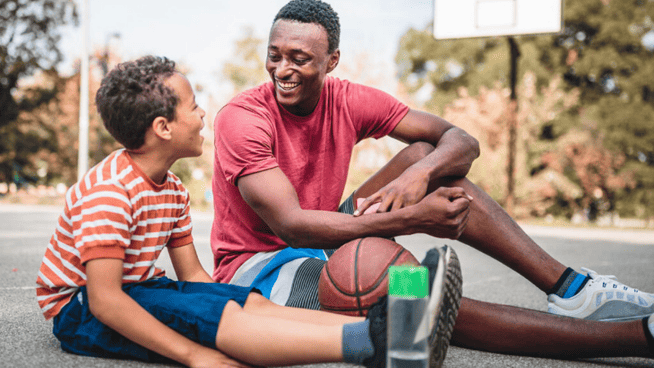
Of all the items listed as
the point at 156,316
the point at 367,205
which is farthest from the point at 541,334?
the point at 156,316

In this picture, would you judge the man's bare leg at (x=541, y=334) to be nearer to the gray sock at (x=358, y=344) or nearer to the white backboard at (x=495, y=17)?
the gray sock at (x=358, y=344)

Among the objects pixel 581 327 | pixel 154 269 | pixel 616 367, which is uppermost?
pixel 154 269

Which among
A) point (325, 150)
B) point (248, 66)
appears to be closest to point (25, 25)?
point (248, 66)

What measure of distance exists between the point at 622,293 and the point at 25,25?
93.0 feet

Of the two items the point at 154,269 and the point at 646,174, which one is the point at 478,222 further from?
the point at 646,174

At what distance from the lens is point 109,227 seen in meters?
1.91

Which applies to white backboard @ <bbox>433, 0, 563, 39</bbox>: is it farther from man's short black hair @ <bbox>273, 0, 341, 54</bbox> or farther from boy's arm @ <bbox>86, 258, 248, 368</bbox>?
boy's arm @ <bbox>86, 258, 248, 368</bbox>

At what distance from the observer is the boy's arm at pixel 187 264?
2432 millimetres

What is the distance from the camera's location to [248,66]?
3475cm

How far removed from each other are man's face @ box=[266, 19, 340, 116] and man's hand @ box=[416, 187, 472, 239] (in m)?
0.83

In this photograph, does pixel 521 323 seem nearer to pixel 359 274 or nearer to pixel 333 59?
pixel 359 274

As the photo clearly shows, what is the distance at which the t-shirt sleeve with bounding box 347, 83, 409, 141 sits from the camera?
2943 mm

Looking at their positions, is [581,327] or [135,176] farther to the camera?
[581,327]

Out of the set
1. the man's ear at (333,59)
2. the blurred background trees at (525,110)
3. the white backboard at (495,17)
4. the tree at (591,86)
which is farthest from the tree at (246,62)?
the man's ear at (333,59)
